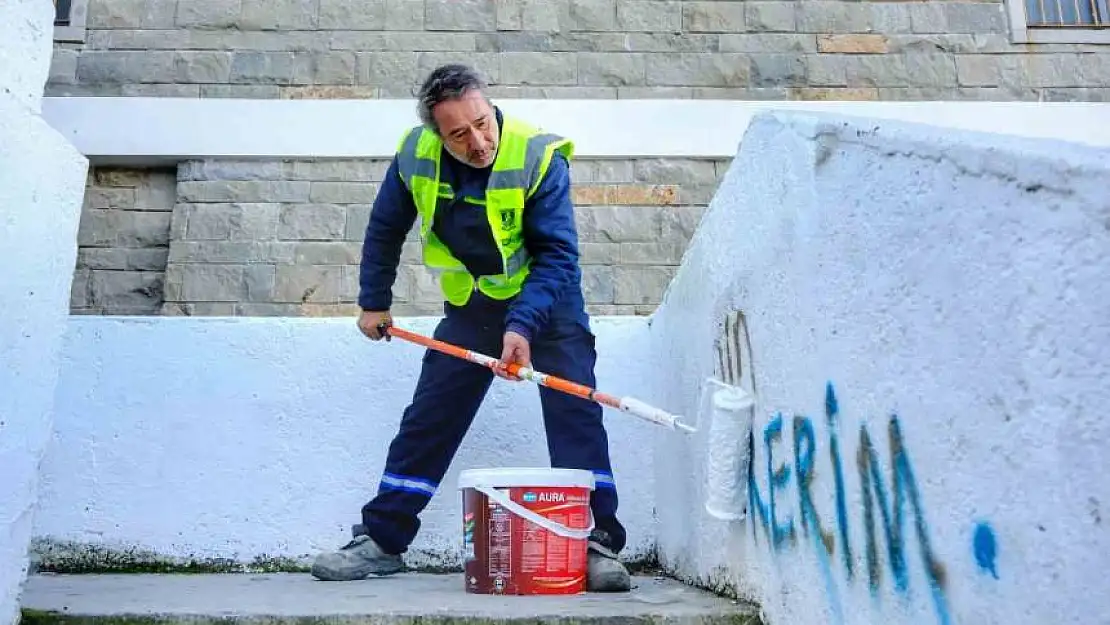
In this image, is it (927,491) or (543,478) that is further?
(543,478)

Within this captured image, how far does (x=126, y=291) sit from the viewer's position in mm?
4840

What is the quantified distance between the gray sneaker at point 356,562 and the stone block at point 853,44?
11.9ft

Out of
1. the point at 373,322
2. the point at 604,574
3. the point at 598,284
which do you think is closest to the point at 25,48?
the point at 373,322

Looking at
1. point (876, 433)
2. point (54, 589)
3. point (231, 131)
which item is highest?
point (231, 131)

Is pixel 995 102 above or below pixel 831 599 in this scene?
above

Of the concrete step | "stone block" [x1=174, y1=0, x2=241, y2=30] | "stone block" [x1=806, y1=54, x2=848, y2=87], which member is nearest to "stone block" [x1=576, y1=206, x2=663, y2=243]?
"stone block" [x1=806, y1=54, x2=848, y2=87]

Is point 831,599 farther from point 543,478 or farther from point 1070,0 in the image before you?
point 1070,0

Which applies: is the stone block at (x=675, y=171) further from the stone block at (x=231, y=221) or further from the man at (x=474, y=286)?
the man at (x=474, y=286)

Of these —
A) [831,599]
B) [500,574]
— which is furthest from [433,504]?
[831,599]

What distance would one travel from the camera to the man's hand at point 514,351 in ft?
8.40

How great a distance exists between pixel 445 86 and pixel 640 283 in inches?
90.1

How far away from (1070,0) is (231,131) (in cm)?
458

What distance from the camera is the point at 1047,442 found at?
37.6 inches

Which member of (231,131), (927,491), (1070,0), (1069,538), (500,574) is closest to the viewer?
(1069,538)
